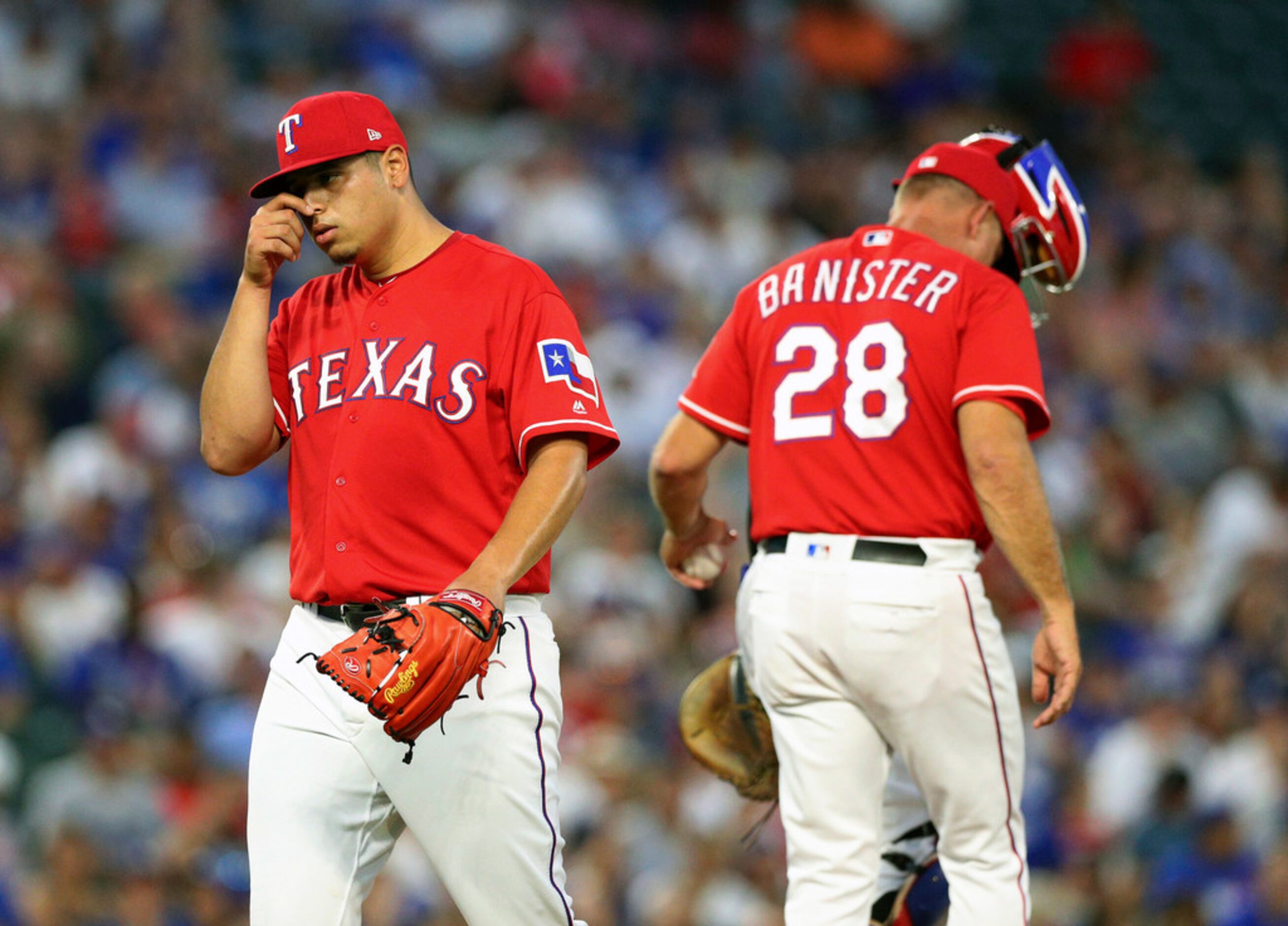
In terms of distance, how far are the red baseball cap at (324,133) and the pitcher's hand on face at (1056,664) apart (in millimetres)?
1806

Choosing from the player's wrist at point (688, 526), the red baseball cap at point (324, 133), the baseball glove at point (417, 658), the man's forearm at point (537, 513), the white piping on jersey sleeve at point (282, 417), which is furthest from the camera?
the player's wrist at point (688, 526)

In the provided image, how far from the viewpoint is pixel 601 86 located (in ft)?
39.1

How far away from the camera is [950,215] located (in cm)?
435

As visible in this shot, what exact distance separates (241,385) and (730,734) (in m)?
1.65

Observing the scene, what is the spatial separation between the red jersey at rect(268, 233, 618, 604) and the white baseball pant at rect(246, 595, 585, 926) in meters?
0.18

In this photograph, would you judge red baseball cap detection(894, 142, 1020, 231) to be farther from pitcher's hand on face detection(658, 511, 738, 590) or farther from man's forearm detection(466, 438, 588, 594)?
man's forearm detection(466, 438, 588, 594)

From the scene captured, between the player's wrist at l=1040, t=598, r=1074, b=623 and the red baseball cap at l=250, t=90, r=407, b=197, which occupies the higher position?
the red baseball cap at l=250, t=90, r=407, b=197

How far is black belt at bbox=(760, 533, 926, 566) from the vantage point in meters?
3.90

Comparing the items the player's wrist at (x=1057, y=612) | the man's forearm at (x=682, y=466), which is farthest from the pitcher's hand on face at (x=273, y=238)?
the player's wrist at (x=1057, y=612)

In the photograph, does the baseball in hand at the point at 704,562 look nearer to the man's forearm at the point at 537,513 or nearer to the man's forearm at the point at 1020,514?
the man's forearm at the point at 1020,514

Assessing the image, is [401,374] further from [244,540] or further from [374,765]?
[244,540]

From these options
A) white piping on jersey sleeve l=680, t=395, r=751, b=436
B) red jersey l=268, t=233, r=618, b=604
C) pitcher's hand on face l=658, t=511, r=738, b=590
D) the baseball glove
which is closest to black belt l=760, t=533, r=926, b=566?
white piping on jersey sleeve l=680, t=395, r=751, b=436

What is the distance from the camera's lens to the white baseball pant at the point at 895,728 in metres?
3.82

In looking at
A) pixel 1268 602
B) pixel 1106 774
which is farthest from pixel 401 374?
pixel 1268 602
